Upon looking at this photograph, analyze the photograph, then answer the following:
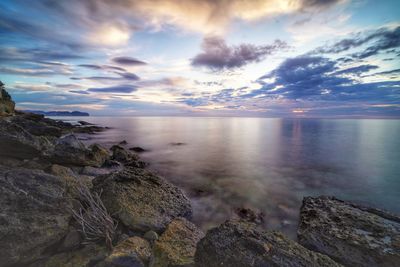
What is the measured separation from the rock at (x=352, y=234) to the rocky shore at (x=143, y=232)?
27 mm

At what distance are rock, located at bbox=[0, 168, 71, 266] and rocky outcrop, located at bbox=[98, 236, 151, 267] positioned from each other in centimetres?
189

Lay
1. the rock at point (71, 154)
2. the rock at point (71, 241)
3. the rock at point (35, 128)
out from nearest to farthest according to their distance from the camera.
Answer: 1. the rock at point (71, 241)
2. the rock at point (71, 154)
3. the rock at point (35, 128)

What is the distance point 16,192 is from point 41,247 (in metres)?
1.79

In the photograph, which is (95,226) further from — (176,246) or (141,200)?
(176,246)

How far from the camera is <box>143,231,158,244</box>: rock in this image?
20.2 feet

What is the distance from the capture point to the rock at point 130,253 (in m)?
4.55

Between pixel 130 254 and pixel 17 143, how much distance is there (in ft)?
28.1

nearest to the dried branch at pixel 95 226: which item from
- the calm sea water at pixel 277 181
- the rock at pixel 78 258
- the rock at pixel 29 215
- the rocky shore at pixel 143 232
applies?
the rocky shore at pixel 143 232

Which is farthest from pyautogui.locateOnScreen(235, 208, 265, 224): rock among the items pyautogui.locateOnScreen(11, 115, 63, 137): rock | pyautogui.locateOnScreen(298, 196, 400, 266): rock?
pyautogui.locateOnScreen(11, 115, 63, 137): rock

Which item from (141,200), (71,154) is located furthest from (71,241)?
(71,154)

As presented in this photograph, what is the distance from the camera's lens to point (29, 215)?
5.30 m

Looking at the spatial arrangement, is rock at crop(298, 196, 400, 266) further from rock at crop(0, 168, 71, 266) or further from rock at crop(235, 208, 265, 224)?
rock at crop(0, 168, 71, 266)

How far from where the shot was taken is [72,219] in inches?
239

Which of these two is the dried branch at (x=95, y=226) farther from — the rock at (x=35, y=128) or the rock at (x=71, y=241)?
the rock at (x=35, y=128)
